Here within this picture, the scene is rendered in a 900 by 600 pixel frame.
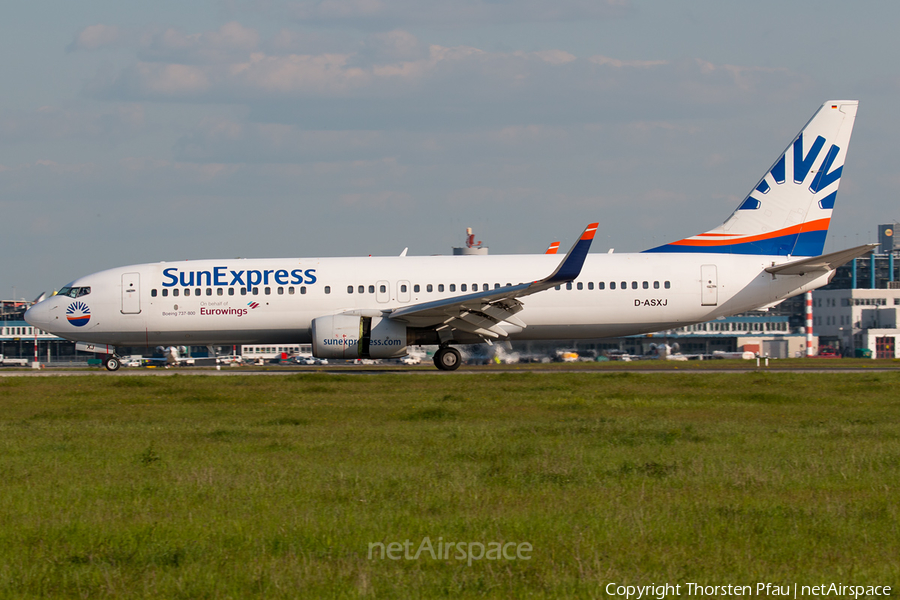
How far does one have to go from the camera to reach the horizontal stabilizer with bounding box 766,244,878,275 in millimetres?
28453

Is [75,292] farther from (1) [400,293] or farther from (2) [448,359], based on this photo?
(2) [448,359]

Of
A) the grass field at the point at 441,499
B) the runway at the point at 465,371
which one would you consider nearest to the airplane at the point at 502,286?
the runway at the point at 465,371

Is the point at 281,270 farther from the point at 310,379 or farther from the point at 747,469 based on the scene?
the point at 747,469

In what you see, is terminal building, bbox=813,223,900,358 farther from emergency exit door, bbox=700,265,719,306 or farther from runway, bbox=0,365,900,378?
emergency exit door, bbox=700,265,719,306

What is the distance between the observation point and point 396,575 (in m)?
6.25

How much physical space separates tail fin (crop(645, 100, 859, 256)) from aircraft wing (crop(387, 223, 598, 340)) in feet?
21.9

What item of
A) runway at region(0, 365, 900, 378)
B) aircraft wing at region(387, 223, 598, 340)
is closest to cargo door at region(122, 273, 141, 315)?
runway at region(0, 365, 900, 378)

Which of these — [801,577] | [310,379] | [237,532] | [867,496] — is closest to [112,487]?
[237,532]

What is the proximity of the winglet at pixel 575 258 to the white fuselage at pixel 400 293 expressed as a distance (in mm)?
3803

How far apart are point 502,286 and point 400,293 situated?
11.4 ft

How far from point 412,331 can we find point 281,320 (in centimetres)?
464

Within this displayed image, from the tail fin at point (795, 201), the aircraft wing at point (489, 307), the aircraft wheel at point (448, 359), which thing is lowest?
the aircraft wheel at point (448, 359)

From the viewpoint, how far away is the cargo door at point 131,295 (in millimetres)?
30984

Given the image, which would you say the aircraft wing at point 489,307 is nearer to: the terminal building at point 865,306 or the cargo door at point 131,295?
the cargo door at point 131,295
